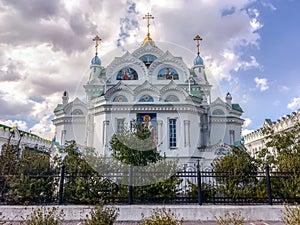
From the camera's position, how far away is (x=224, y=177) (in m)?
10.2

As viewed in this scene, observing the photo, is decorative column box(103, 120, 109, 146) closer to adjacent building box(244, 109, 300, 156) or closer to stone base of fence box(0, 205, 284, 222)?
adjacent building box(244, 109, 300, 156)

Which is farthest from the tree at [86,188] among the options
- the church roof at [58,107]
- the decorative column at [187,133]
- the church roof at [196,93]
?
the church roof at [58,107]

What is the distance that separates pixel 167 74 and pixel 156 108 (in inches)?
217

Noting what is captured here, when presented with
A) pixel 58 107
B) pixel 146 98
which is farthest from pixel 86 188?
pixel 58 107

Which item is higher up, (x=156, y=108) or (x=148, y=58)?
(x=148, y=58)

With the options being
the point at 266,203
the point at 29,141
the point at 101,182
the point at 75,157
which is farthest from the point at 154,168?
the point at 29,141

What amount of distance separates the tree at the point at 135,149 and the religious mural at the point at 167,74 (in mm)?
13662

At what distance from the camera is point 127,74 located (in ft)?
83.3

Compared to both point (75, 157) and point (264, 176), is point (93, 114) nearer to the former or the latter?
point (75, 157)

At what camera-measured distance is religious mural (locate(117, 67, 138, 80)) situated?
25266 mm

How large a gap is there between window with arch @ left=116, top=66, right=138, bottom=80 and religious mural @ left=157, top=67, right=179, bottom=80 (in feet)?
6.82

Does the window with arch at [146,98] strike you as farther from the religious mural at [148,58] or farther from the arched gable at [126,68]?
the religious mural at [148,58]

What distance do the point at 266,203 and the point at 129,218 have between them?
4420 millimetres

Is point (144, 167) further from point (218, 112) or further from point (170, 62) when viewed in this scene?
point (218, 112)
